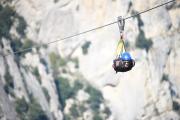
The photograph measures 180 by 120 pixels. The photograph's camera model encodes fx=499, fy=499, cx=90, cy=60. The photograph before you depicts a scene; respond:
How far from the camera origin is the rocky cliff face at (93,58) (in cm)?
7700

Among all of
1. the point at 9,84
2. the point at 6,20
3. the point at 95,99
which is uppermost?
the point at 6,20

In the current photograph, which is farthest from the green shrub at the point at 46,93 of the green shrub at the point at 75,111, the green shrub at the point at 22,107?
the green shrub at the point at 22,107

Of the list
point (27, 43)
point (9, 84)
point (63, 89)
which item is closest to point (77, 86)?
point (63, 89)

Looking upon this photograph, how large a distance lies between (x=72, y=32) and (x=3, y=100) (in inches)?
1301

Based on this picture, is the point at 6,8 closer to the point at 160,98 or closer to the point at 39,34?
the point at 39,34

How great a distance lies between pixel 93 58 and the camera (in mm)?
79750

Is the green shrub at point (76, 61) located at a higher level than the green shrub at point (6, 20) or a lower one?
lower

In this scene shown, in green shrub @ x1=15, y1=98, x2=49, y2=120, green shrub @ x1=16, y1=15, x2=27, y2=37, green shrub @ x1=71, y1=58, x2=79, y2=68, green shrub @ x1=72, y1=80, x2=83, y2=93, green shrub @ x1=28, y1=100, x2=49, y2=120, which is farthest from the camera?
green shrub @ x1=71, y1=58, x2=79, y2=68

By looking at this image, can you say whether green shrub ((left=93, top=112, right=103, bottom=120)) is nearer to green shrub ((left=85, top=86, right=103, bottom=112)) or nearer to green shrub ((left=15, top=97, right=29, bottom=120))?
green shrub ((left=85, top=86, right=103, bottom=112))

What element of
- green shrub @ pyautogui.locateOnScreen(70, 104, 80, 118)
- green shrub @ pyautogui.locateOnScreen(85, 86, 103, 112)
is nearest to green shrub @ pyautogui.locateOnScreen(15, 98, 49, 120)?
green shrub @ pyautogui.locateOnScreen(70, 104, 80, 118)

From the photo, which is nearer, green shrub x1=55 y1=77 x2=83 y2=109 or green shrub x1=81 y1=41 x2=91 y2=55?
green shrub x1=81 y1=41 x2=91 y2=55

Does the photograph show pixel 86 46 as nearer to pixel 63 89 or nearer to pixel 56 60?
pixel 56 60

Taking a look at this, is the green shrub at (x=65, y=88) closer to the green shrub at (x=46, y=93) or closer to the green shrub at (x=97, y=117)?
the green shrub at (x=46, y=93)

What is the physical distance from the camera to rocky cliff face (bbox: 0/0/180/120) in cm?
7700
